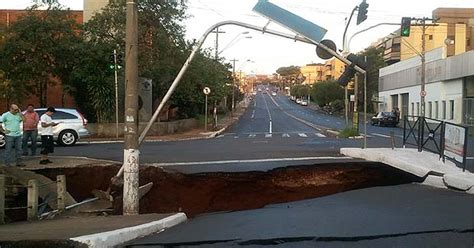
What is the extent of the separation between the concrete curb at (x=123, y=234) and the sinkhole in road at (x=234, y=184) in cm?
424

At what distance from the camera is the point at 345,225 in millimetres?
7996

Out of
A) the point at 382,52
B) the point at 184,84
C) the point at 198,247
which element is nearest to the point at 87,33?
the point at 184,84

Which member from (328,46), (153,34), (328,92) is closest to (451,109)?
(153,34)

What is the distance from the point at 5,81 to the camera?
31.7 m

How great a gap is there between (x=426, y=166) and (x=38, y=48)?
25.2 meters

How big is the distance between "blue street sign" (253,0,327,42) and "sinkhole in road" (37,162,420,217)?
12.5 feet

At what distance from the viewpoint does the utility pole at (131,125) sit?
9570 mm

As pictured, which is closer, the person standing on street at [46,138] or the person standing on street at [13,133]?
the person standing on street at [13,133]

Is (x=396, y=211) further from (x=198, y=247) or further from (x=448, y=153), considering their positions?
(x=448, y=153)

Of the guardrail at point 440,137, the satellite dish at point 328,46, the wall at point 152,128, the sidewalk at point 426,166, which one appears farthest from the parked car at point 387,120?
the satellite dish at point 328,46

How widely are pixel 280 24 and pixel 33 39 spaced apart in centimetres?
2377

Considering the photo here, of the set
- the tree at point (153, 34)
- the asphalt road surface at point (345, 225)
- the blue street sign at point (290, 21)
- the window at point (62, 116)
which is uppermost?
the tree at point (153, 34)

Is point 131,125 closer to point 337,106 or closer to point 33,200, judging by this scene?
point 33,200

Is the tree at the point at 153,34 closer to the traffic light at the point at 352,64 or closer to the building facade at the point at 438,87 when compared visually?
the traffic light at the point at 352,64
